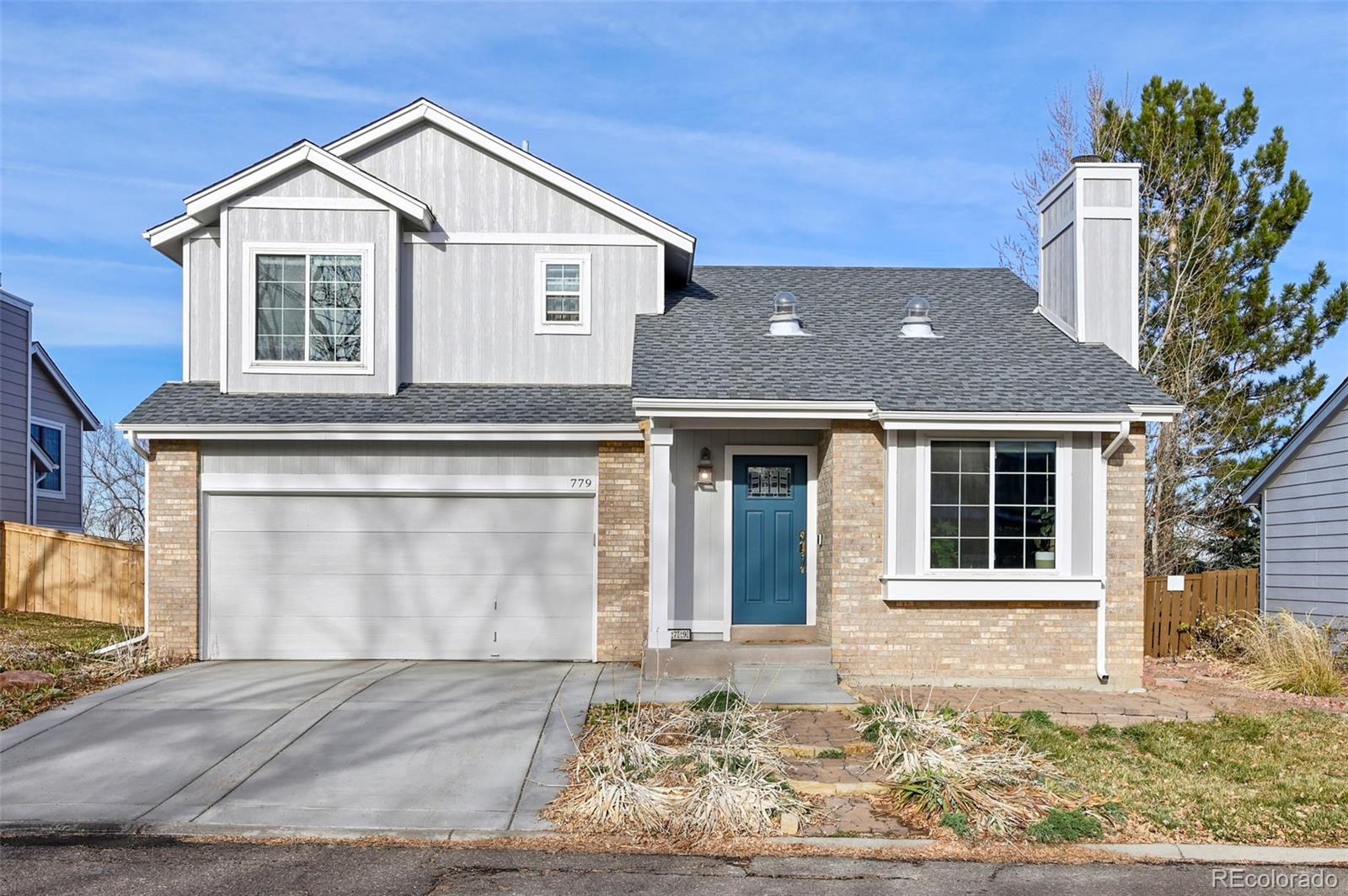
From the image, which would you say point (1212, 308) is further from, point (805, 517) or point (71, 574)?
point (71, 574)

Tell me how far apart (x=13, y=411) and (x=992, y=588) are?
18.8 m

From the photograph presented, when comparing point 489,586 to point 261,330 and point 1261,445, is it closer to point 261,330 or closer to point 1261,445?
Answer: point 261,330

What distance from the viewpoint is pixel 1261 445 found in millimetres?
21328

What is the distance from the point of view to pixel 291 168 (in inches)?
568

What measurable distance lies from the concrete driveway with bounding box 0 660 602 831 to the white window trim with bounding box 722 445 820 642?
7.04ft

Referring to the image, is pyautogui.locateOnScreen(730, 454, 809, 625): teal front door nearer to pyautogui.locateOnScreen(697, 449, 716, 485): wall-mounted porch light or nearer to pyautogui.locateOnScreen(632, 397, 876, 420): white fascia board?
pyautogui.locateOnScreen(697, 449, 716, 485): wall-mounted porch light

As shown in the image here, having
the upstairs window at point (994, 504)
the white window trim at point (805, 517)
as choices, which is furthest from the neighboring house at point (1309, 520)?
the white window trim at point (805, 517)

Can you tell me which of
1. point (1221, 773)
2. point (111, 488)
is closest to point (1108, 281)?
point (1221, 773)

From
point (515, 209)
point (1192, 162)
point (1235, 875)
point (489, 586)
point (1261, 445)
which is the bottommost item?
point (1235, 875)

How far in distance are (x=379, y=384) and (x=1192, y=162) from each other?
15.1 m

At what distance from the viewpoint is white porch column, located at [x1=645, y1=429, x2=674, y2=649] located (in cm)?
1266

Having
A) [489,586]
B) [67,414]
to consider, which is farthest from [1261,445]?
[67,414]

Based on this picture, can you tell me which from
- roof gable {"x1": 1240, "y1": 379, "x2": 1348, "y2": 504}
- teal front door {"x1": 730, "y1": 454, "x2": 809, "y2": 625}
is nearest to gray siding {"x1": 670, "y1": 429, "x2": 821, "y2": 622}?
teal front door {"x1": 730, "y1": 454, "x2": 809, "y2": 625}

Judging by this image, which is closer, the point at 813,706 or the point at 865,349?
the point at 813,706
